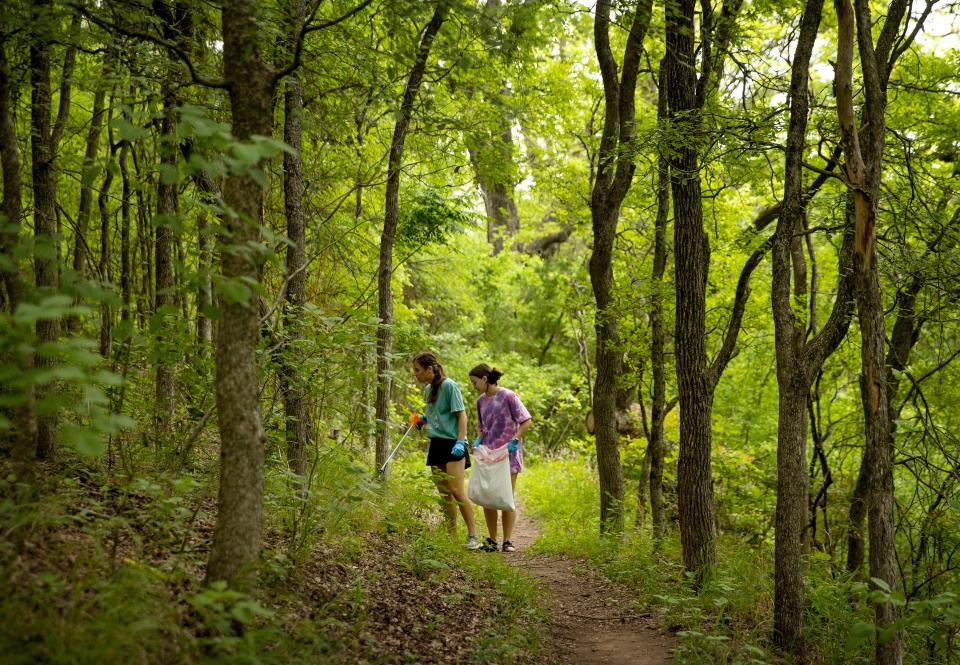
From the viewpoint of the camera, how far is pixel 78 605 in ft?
9.36

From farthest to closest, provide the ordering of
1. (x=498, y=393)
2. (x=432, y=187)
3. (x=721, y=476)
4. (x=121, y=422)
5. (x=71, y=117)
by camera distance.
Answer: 1. (x=721, y=476)
2. (x=432, y=187)
3. (x=71, y=117)
4. (x=498, y=393)
5. (x=121, y=422)

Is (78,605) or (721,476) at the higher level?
(78,605)

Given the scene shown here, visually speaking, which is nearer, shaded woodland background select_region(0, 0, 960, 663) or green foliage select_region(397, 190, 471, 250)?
shaded woodland background select_region(0, 0, 960, 663)

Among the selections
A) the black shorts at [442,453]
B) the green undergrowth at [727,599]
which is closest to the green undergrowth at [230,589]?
the black shorts at [442,453]

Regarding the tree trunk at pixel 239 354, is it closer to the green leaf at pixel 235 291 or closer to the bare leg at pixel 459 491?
the green leaf at pixel 235 291

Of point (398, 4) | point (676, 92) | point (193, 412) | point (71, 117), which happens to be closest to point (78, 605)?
point (193, 412)

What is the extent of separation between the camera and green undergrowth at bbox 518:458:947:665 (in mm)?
4910

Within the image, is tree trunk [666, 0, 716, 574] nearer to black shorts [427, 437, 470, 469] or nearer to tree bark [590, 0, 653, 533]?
tree bark [590, 0, 653, 533]

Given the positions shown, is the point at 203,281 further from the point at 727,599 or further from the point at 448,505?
the point at 448,505

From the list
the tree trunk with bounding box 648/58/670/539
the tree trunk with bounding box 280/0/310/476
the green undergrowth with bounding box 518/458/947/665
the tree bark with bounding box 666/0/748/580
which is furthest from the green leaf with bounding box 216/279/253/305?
the tree trunk with bounding box 648/58/670/539

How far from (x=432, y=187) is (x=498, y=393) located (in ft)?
12.3

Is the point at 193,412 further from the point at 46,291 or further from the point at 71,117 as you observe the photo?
the point at 71,117

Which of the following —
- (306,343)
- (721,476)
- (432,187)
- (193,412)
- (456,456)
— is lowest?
(721,476)

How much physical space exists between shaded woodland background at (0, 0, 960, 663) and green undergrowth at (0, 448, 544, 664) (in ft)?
0.10
